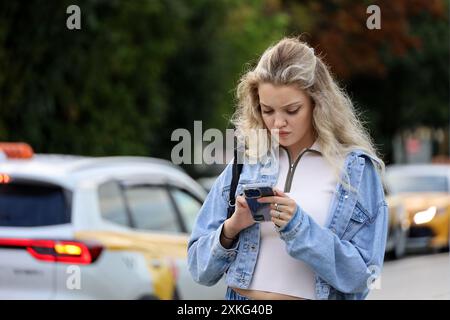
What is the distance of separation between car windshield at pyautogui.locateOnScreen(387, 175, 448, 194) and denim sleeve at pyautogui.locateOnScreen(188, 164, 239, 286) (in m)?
14.1

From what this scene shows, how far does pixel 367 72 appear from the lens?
34.6m

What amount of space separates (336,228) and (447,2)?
37.0 metres

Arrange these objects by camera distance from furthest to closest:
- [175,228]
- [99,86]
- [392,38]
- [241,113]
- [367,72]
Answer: [367,72] < [392,38] < [99,86] < [175,228] < [241,113]

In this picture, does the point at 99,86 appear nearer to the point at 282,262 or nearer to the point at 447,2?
the point at 282,262

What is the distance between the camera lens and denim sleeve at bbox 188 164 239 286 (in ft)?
11.6

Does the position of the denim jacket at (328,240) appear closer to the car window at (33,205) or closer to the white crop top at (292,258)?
the white crop top at (292,258)

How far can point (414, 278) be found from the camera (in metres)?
12.5

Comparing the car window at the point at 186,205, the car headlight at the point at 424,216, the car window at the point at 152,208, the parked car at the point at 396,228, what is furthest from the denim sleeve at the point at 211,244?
the car headlight at the point at 424,216

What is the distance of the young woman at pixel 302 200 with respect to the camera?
3432mm

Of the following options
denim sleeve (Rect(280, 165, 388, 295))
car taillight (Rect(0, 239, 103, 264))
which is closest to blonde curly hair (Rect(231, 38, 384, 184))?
denim sleeve (Rect(280, 165, 388, 295))

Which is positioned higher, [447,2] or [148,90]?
[447,2]

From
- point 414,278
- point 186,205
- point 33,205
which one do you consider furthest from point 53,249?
point 414,278

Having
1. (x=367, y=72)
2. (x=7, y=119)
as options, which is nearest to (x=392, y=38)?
(x=367, y=72)
